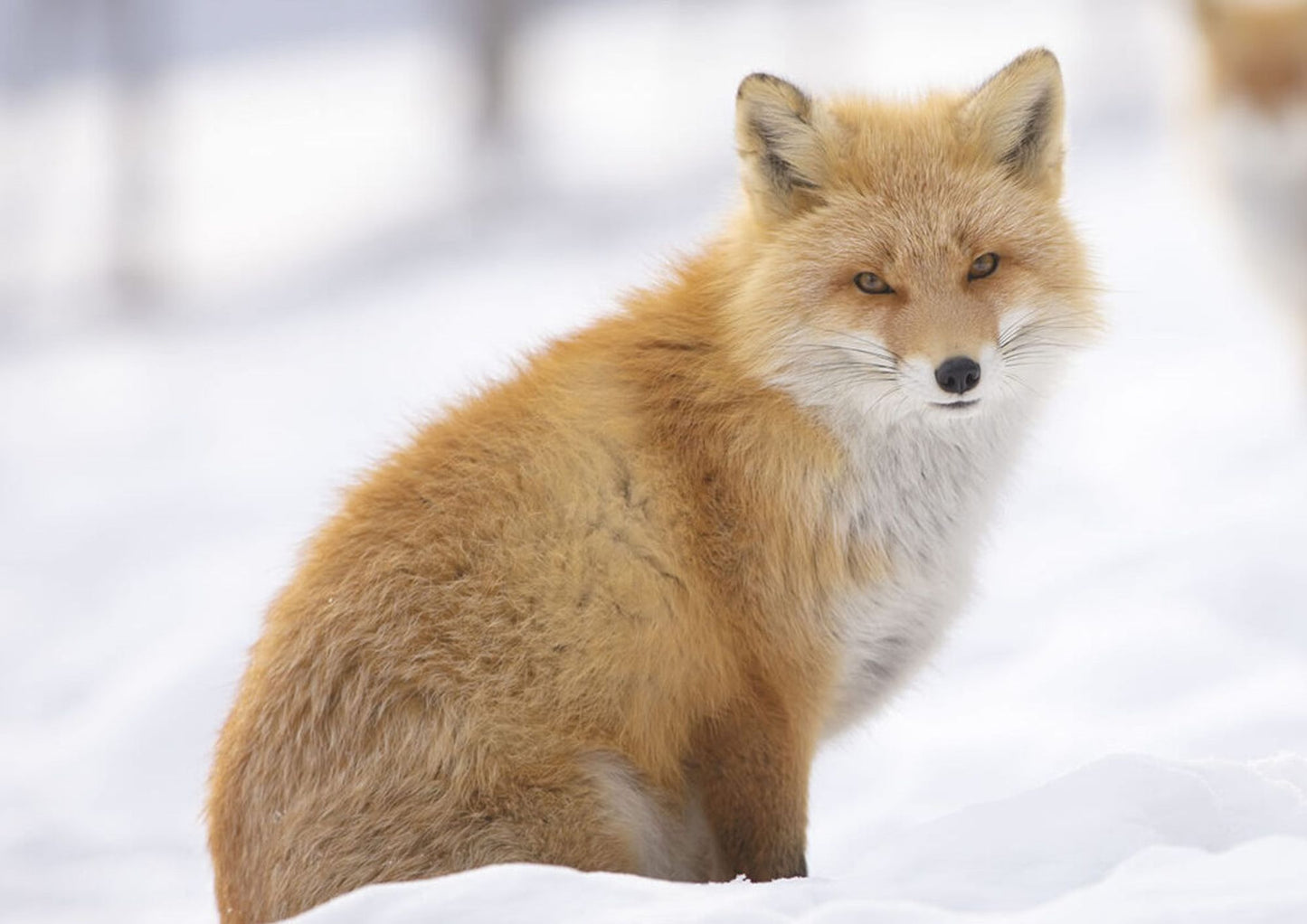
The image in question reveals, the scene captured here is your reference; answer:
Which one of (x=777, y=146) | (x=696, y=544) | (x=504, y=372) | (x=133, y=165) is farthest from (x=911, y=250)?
(x=133, y=165)

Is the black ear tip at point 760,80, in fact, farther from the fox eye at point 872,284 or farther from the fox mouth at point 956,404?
the fox mouth at point 956,404

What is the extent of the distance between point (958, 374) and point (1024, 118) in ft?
2.80

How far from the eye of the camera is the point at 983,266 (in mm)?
3654

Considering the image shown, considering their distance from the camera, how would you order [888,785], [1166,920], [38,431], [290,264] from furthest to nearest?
[290,264]
[38,431]
[888,785]
[1166,920]

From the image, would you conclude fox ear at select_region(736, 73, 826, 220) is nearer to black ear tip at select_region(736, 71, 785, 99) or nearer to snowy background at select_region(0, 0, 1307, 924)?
black ear tip at select_region(736, 71, 785, 99)

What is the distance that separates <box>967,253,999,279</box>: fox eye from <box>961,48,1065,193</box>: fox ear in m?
0.34

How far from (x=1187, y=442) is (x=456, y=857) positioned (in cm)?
571

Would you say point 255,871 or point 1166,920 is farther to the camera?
point 255,871

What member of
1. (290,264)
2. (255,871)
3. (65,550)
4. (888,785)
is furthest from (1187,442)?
(290,264)

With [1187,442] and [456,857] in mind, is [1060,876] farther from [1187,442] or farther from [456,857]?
[1187,442]

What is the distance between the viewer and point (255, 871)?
3363mm

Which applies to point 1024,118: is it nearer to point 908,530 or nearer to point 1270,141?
point 908,530

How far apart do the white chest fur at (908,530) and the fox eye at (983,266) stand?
37 centimetres

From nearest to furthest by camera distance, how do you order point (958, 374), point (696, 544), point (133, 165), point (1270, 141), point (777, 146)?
point (958, 374), point (696, 544), point (777, 146), point (1270, 141), point (133, 165)
